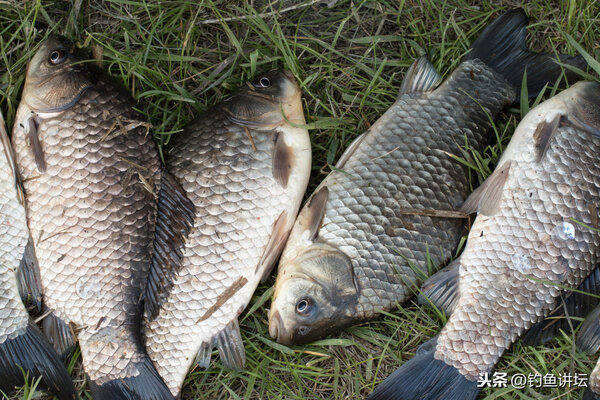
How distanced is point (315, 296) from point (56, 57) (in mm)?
1513

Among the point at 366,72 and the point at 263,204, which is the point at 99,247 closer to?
the point at 263,204

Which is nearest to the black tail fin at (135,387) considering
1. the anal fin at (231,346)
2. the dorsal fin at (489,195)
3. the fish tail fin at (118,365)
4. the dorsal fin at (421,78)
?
the fish tail fin at (118,365)

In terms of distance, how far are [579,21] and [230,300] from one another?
2070 mm

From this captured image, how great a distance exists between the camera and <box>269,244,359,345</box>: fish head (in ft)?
8.63

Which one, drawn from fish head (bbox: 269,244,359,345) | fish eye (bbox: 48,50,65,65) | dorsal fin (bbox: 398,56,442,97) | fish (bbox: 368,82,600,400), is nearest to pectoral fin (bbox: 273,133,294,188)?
fish head (bbox: 269,244,359,345)

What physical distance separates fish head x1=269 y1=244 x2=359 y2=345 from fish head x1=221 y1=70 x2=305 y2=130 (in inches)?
24.1

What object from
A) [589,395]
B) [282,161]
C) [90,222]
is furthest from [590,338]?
[90,222]

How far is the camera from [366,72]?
3.04 meters

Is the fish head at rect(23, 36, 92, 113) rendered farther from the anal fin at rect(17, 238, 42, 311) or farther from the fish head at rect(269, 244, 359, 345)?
the fish head at rect(269, 244, 359, 345)

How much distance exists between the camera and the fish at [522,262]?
2605 mm

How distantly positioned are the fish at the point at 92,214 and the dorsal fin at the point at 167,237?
0.04 m

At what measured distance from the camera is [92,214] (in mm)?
2592

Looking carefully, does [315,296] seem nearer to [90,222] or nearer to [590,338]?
[90,222]

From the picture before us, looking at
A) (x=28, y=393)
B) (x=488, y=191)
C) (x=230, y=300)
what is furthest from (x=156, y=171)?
(x=488, y=191)
